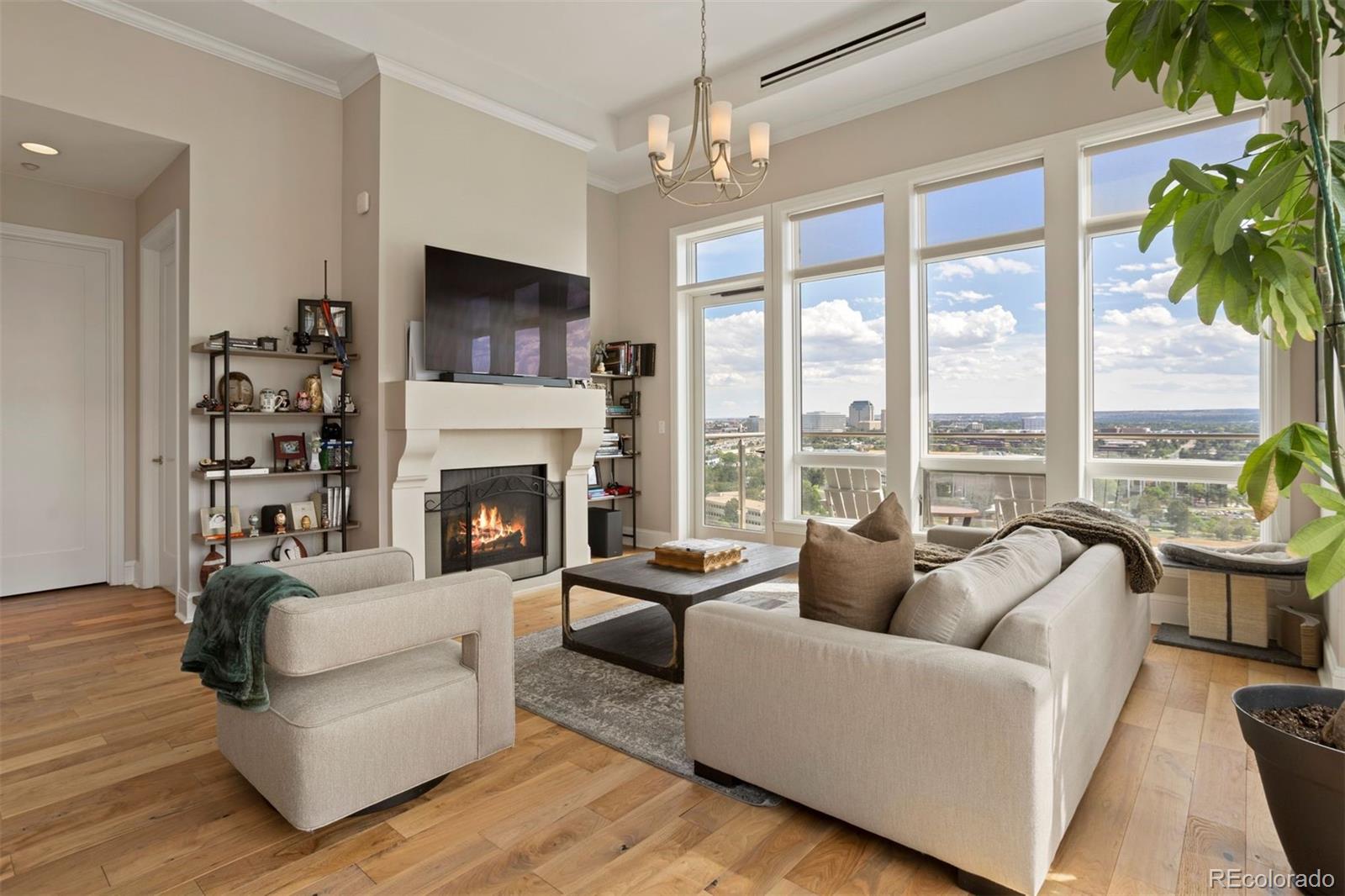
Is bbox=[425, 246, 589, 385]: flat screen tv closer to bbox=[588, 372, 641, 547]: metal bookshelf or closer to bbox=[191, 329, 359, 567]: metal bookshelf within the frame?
bbox=[191, 329, 359, 567]: metal bookshelf

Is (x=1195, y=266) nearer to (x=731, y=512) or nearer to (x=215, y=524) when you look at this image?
(x=215, y=524)

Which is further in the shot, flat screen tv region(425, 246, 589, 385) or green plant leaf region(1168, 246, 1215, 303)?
flat screen tv region(425, 246, 589, 385)

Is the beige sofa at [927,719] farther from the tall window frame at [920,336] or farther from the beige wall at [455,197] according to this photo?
the beige wall at [455,197]

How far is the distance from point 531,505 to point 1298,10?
4.44 meters

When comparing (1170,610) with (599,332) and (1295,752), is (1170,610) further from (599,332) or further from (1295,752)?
(599,332)

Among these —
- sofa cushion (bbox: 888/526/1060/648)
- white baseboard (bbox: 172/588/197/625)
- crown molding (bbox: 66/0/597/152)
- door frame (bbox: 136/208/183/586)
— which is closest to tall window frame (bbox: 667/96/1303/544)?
crown molding (bbox: 66/0/597/152)

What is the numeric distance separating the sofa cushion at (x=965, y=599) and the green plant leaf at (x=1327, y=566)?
676 millimetres

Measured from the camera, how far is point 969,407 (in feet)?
14.8

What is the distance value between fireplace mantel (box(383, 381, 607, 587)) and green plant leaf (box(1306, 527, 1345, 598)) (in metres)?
3.83

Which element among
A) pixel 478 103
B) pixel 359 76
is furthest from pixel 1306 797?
pixel 359 76

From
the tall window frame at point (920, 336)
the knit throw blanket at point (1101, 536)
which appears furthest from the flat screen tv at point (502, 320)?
the knit throw blanket at point (1101, 536)

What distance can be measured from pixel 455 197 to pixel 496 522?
213 cm

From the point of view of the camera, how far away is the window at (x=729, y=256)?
5.58 meters

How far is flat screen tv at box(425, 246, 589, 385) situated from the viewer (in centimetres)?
420
